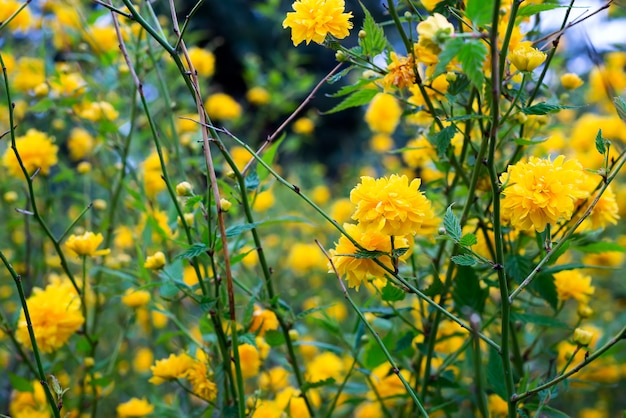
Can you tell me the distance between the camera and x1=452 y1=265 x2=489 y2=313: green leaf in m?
0.78

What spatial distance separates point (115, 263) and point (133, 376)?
0.59m

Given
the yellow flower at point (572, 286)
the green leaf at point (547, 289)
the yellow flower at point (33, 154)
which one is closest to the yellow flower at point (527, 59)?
the green leaf at point (547, 289)

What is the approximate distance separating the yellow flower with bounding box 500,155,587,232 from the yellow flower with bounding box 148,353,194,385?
20.9 inches

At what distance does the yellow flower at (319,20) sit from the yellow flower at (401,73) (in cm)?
7

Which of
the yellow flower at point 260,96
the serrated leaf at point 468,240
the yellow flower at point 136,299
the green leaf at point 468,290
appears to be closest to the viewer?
the serrated leaf at point 468,240

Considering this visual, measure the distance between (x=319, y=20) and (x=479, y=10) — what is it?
0.24 metres

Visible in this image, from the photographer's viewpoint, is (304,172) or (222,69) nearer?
(304,172)

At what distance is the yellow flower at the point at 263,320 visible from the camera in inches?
34.3

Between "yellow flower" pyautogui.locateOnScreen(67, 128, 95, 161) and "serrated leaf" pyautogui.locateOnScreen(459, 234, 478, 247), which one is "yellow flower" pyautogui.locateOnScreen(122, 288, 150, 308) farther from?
"yellow flower" pyautogui.locateOnScreen(67, 128, 95, 161)

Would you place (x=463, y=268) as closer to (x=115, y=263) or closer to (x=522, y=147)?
(x=522, y=147)

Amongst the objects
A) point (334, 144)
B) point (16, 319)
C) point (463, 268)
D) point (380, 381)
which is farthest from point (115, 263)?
point (334, 144)

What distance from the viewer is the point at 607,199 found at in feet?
2.59

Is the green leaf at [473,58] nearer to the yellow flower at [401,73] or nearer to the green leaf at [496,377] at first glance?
the yellow flower at [401,73]

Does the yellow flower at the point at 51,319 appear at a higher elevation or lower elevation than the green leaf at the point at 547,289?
higher
